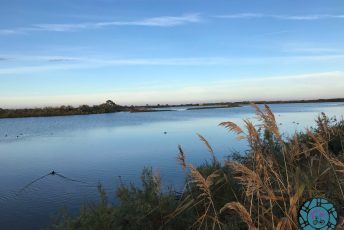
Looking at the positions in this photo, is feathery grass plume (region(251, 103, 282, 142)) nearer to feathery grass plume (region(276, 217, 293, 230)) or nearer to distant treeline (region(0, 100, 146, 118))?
feathery grass plume (region(276, 217, 293, 230))

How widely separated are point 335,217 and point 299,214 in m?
0.25

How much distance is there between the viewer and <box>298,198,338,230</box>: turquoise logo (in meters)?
2.74

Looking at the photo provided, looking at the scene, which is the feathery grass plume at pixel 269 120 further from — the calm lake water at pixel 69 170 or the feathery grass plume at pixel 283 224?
the calm lake water at pixel 69 170

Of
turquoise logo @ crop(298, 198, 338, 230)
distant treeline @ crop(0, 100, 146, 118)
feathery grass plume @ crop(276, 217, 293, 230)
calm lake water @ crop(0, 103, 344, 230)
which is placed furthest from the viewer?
distant treeline @ crop(0, 100, 146, 118)

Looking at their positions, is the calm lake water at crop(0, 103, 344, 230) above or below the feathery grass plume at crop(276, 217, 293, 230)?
below

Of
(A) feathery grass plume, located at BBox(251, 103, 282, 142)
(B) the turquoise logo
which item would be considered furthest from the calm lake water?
(B) the turquoise logo

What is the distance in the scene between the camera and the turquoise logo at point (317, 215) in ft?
8.99

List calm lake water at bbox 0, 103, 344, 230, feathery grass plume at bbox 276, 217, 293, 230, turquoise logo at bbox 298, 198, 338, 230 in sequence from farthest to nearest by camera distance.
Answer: calm lake water at bbox 0, 103, 344, 230
feathery grass plume at bbox 276, 217, 293, 230
turquoise logo at bbox 298, 198, 338, 230

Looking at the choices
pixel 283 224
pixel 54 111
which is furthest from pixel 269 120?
pixel 54 111

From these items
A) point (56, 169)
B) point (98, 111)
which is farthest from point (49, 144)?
point (98, 111)

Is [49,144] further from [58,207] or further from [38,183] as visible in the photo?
[58,207]

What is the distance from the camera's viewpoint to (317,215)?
9.11ft

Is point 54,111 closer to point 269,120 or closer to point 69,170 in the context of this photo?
point 69,170

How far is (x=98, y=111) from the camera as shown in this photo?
89938 millimetres
